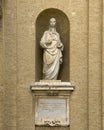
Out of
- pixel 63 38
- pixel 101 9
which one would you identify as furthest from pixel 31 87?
pixel 101 9

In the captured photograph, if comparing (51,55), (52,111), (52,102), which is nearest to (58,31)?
(51,55)

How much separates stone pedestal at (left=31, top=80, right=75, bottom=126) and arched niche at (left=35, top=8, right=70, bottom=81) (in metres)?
0.37

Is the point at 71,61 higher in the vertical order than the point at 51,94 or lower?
higher

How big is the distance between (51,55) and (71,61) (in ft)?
1.81

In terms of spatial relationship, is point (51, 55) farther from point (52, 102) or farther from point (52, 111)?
point (52, 111)

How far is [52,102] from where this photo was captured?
1452cm

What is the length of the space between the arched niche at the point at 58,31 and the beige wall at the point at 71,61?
23 cm

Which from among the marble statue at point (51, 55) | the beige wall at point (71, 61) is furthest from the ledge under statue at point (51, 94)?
the beige wall at point (71, 61)

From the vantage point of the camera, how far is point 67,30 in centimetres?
1489

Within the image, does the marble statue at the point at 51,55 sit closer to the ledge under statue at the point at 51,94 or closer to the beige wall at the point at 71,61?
the ledge under statue at the point at 51,94

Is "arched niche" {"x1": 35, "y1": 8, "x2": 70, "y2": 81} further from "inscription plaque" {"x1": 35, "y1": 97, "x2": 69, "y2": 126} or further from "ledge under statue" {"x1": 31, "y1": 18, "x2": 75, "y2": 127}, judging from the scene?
"inscription plaque" {"x1": 35, "y1": 97, "x2": 69, "y2": 126}

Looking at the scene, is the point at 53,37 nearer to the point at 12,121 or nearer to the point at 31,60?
the point at 31,60

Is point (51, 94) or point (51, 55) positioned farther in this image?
point (51, 55)

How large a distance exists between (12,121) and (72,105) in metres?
1.62
